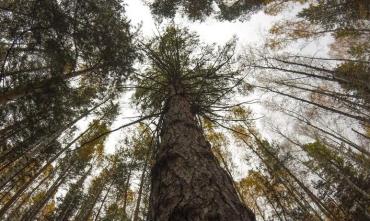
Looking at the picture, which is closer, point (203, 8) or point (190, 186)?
point (190, 186)

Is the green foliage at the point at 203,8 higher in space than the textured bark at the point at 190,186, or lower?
higher

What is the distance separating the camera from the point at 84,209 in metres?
15.8

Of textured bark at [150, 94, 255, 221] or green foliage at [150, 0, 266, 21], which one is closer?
textured bark at [150, 94, 255, 221]

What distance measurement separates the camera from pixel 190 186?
2.11 meters

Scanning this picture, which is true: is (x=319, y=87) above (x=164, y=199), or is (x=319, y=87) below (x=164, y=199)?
above

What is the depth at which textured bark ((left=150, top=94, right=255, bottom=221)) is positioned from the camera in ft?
5.91

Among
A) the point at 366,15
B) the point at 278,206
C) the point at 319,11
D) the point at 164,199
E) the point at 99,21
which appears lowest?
the point at 164,199

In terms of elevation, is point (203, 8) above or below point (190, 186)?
above

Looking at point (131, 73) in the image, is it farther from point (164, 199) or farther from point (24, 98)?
point (164, 199)

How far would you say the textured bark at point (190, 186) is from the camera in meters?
1.80

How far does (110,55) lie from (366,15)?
9.85 metres

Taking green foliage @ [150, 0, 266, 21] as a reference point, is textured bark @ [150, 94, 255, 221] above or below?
below

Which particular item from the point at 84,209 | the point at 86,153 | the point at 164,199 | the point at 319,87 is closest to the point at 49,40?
the point at 164,199

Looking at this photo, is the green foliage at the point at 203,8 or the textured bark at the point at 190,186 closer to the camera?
the textured bark at the point at 190,186
